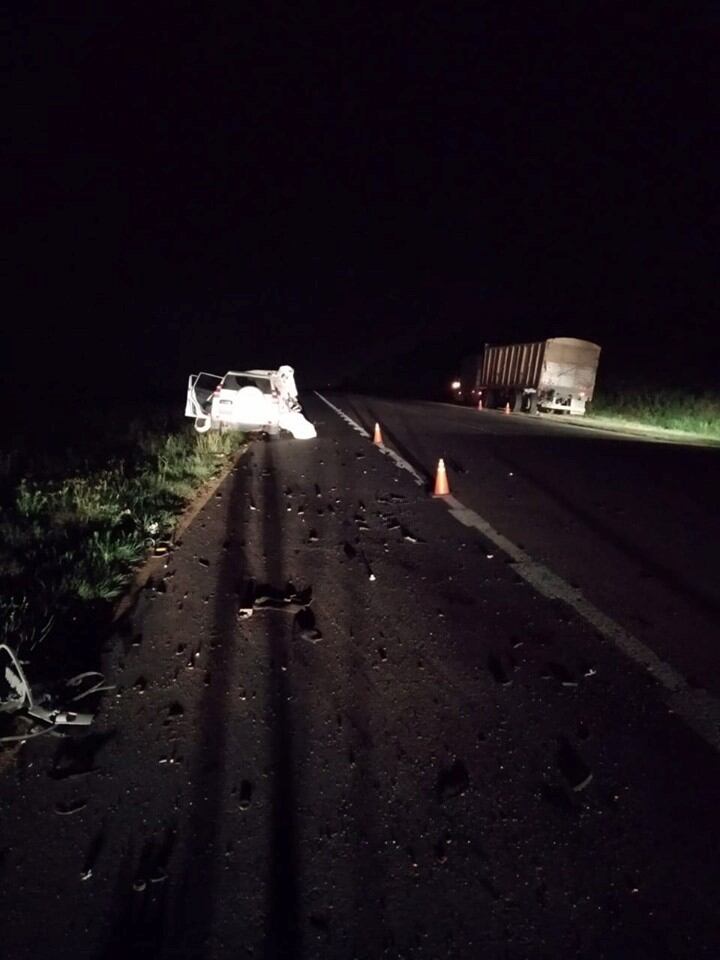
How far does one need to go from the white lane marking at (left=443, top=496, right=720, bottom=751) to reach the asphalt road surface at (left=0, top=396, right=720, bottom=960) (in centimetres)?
2

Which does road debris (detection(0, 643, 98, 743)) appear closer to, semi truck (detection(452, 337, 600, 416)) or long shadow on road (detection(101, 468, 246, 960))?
long shadow on road (detection(101, 468, 246, 960))

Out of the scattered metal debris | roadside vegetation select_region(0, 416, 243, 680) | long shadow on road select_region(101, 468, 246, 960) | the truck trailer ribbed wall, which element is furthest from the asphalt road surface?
the truck trailer ribbed wall

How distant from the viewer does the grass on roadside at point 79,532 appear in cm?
473

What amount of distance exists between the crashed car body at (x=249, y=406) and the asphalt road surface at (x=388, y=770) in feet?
27.1

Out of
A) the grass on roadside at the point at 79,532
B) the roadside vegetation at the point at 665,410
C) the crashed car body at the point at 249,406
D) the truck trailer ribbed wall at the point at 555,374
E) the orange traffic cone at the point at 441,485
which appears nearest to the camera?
the grass on roadside at the point at 79,532

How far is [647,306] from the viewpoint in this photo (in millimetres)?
51250

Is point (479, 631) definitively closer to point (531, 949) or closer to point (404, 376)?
point (531, 949)

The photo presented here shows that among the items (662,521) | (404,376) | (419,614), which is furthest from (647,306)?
(419,614)

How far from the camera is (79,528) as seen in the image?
680cm

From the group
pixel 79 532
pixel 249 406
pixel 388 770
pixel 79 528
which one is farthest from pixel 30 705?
pixel 249 406

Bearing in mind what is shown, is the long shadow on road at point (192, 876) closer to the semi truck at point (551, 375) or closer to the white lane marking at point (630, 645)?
the white lane marking at point (630, 645)

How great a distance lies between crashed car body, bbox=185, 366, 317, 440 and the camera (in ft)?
47.0

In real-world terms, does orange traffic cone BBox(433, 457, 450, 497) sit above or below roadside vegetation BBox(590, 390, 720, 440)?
below

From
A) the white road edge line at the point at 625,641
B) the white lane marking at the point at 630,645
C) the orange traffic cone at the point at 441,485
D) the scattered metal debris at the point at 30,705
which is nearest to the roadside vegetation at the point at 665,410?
the orange traffic cone at the point at 441,485
